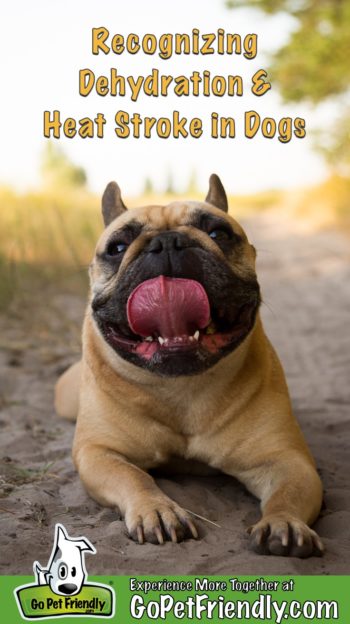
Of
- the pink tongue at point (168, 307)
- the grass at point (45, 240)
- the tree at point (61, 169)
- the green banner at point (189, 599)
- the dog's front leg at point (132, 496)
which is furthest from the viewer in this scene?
the tree at point (61, 169)

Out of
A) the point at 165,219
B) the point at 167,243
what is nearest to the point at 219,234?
the point at 165,219

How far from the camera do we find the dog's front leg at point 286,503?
272 cm

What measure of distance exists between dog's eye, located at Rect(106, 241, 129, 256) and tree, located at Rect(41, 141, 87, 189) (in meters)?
5.12

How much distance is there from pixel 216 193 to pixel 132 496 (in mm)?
1605

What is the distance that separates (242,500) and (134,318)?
0.93 meters

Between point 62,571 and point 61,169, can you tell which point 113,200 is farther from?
point 61,169

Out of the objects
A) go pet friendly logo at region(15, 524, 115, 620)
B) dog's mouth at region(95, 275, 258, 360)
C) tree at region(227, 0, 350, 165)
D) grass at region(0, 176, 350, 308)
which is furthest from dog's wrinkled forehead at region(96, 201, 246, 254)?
tree at region(227, 0, 350, 165)

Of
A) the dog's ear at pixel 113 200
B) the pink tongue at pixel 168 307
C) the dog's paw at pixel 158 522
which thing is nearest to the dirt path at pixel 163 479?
the dog's paw at pixel 158 522

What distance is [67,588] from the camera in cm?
249

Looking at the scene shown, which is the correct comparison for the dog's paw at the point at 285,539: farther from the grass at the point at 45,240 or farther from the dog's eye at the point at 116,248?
the grass at the point at 45,240

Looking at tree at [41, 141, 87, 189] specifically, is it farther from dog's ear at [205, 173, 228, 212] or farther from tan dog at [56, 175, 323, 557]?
tan dog at [56, 175, 323, 557]

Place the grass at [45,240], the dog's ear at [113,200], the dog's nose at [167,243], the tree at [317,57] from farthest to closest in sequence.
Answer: the tree at [317,57] < the grass at [45,240] < the dog's ear at [113,200] < the dog's nose at [167,243]

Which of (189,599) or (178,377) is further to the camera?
(178,377)

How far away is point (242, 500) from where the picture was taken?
3395mm
